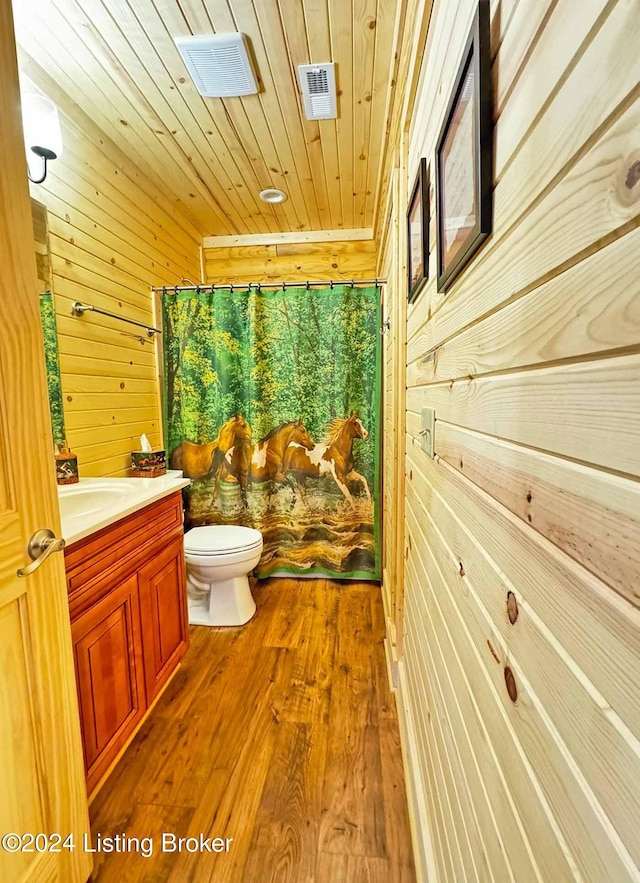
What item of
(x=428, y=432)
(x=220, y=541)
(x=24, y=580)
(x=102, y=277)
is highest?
(x=102, y=277)

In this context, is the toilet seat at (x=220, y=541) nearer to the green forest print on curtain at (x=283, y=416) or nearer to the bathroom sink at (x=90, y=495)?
the green forest print on curtain at (x=283, y=416)

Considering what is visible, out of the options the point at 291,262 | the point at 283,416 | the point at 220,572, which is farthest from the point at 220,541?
the point at 291,262

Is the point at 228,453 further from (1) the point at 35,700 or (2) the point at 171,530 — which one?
(1) the point at 35,700

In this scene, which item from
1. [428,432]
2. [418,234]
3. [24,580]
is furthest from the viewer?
[418,234]

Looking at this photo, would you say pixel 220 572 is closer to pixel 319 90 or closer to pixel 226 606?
pixel 226 606

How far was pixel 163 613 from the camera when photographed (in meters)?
1.58

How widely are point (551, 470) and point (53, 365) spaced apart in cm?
185

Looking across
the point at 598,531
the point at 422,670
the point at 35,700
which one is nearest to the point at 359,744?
the point at 422,670

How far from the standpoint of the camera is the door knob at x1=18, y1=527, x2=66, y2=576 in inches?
31.6

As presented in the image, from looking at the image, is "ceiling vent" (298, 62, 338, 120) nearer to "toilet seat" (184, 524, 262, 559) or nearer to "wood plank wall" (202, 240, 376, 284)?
"wood plank wall" (202, 240, 376, 284)

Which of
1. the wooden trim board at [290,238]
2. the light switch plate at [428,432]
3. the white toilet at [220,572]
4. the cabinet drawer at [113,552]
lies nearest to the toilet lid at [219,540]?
the white toilet at [220,572]

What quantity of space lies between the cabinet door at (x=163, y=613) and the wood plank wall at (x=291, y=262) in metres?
2.25

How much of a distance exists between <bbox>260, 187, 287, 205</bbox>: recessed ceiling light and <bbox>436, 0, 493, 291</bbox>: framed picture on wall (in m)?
1.94

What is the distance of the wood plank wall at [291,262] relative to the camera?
3.02 meters
